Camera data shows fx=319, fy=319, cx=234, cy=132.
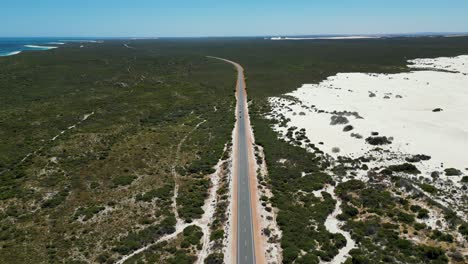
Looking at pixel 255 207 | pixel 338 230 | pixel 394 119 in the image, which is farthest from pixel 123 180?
pixel 394 119

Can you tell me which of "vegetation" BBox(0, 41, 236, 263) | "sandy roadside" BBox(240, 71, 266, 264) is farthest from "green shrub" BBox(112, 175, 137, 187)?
"sandy roadside" BBox(240, 71, 266, 264)

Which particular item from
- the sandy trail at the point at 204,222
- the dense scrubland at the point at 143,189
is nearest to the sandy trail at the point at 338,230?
the dense scrubland at the point at 143,189

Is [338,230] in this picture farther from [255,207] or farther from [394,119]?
[394,119]

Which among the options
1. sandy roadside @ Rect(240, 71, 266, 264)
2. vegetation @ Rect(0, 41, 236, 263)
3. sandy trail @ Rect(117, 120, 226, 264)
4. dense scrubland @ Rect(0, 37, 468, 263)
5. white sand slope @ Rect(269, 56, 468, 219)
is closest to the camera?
sandy roadside @ Rect(240, 71, 266, 264)

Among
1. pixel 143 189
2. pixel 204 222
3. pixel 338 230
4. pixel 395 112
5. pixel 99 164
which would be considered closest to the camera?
pixel 338 230

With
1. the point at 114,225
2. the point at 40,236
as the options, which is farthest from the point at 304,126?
the point at 40,236

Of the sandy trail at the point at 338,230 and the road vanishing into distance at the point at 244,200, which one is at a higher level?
the road vanishing into distance at the point at 244,200

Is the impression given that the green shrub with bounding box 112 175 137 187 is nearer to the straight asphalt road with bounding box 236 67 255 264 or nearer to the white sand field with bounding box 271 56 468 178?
the straight asphalt road with bounding box 236 67 255 264

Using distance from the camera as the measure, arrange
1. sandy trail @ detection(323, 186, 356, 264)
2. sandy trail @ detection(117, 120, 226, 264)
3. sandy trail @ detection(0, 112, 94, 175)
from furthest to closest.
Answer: sandy trail @ detection(0, 112, 94, 175), sandy trail @ detection(117, 120, 226, 264), sandy trail @ detection(323, 186, 356, 264)

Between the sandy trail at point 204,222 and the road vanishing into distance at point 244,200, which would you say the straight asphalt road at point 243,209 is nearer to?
the road vanishing into distance at point 244,200
